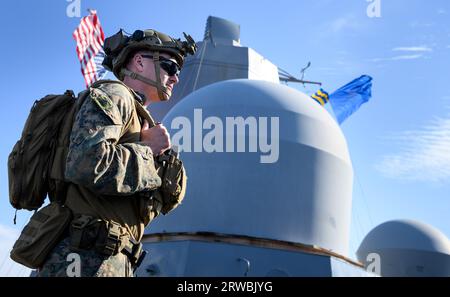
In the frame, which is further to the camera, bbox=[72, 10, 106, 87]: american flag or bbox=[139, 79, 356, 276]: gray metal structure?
bbox=[72, 10, 106, 87]: american flag

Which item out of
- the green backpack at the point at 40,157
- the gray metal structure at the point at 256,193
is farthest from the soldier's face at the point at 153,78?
the gray metal structure at the point at 256,193

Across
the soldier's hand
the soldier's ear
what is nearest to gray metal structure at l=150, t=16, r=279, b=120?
the soldier's ear

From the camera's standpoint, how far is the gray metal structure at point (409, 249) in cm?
1697

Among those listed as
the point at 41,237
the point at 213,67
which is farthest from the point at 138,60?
the point at 213,67

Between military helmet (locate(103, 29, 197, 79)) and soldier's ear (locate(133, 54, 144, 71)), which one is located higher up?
military helmet (locate(103, 29, 197, 79))

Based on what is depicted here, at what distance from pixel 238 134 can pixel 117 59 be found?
650 cm

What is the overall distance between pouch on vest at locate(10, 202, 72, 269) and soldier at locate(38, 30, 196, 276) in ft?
0.13

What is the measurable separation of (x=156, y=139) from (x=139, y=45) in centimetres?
69

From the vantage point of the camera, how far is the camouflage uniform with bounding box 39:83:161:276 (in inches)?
88.4

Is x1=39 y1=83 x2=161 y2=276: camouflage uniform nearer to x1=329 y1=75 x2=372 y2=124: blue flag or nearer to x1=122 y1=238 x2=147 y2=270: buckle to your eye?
x1=122 y1=238 x2=147 y2=270: buckle

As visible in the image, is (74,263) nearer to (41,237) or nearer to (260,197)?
(41,237)

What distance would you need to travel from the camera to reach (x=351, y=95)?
66.2ft
